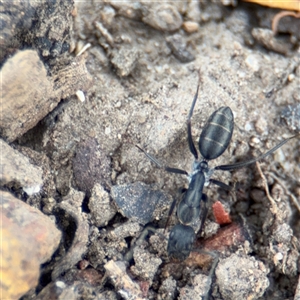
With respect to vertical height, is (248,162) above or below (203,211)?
above

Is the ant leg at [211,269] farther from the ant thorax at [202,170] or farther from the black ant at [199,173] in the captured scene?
the ant thorax at [202,170]

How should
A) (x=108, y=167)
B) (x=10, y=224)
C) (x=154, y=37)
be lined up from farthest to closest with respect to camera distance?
(x=154, y=37) < (x=108, y=167) < (x=10, y=224)

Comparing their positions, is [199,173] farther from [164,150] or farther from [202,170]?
[164,150]

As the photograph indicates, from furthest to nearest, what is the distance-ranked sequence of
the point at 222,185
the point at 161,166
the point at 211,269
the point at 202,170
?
the point at 202,170 → the point at 222,185 → the point at 161,166 → the point at 211,269

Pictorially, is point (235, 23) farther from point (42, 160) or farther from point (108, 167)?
point (42, 160)

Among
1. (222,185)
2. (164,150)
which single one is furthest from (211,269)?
(164,150)

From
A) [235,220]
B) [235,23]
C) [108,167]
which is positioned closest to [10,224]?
[108,167]
